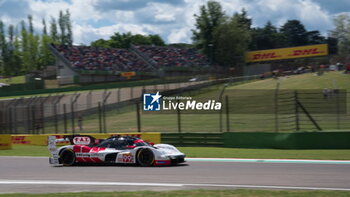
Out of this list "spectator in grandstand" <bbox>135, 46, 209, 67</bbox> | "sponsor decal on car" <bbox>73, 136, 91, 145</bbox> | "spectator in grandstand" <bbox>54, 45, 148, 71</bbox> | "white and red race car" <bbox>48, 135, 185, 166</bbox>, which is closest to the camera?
"white and red race car" <bbox>48, 135, 185, 166</bbox>

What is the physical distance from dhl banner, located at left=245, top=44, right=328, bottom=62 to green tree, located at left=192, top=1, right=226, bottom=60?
1282cm

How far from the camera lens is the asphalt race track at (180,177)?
9.84 meters

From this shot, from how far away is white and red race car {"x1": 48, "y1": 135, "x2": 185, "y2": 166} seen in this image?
13562 millimetres

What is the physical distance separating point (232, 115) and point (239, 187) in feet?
70.0

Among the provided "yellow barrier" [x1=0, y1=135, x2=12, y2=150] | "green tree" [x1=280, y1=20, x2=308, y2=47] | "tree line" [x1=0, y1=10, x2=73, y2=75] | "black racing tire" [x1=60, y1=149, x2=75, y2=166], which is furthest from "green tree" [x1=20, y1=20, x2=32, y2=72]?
"black racing tire" [x1=60, y1=149, x2=75, y2=166]

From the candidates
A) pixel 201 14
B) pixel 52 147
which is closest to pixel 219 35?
pixel 201 14

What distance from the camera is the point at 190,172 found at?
1207cm

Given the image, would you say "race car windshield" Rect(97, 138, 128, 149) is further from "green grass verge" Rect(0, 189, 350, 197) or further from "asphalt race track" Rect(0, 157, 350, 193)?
"green grass verge" Rect(0, 189, 350, 197)

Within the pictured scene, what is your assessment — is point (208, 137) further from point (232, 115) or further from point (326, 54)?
point (326, 54)

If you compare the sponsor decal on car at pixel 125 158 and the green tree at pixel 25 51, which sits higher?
the green tree at pixel 25 51

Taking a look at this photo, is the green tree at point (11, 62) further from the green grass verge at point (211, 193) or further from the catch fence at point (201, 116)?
the green grass verge at point (211, 193)

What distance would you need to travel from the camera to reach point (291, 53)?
2889 inches

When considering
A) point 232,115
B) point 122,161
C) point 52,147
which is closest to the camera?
point 122,161

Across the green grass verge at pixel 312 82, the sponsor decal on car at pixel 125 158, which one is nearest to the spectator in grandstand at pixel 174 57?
the green grass verge at pixel 312 82
